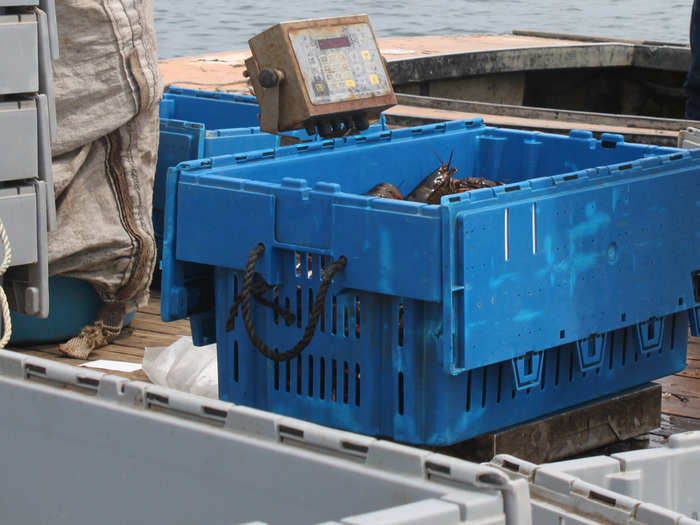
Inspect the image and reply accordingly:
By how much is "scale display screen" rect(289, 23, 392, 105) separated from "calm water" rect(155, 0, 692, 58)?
1983cm

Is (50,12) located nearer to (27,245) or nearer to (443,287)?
(27,245)

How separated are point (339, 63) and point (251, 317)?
113 centimetres

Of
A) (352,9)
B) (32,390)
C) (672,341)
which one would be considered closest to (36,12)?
(32,390)

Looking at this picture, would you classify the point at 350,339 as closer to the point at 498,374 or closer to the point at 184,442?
the point at 498,374

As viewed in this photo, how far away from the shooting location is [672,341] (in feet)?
12.8

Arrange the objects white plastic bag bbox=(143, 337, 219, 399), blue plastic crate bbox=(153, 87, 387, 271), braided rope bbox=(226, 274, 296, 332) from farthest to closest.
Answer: blue plastic crate bbox=(153, 87, 387, 271) → white plastic bag bbox=(143, 337, 219, 399) → braided rope bbox=(226, 274, 296, 332)

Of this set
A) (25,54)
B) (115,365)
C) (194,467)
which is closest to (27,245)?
(25,54)

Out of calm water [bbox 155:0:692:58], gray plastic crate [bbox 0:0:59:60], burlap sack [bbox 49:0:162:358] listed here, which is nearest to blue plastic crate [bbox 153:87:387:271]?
burlap sack [bbox 49:0:162:358]

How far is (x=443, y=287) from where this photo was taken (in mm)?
3160

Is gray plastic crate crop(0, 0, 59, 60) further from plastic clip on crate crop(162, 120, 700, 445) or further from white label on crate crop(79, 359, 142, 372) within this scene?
white label on crate crop(79, 359, 142, 372)

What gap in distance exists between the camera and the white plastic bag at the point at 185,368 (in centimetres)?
433

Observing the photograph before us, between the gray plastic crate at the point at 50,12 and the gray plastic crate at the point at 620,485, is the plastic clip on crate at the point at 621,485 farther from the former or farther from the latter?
the gray plastic crate at the point at 50,12

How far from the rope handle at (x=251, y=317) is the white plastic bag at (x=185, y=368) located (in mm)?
857

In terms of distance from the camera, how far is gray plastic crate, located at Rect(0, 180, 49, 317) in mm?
3826
